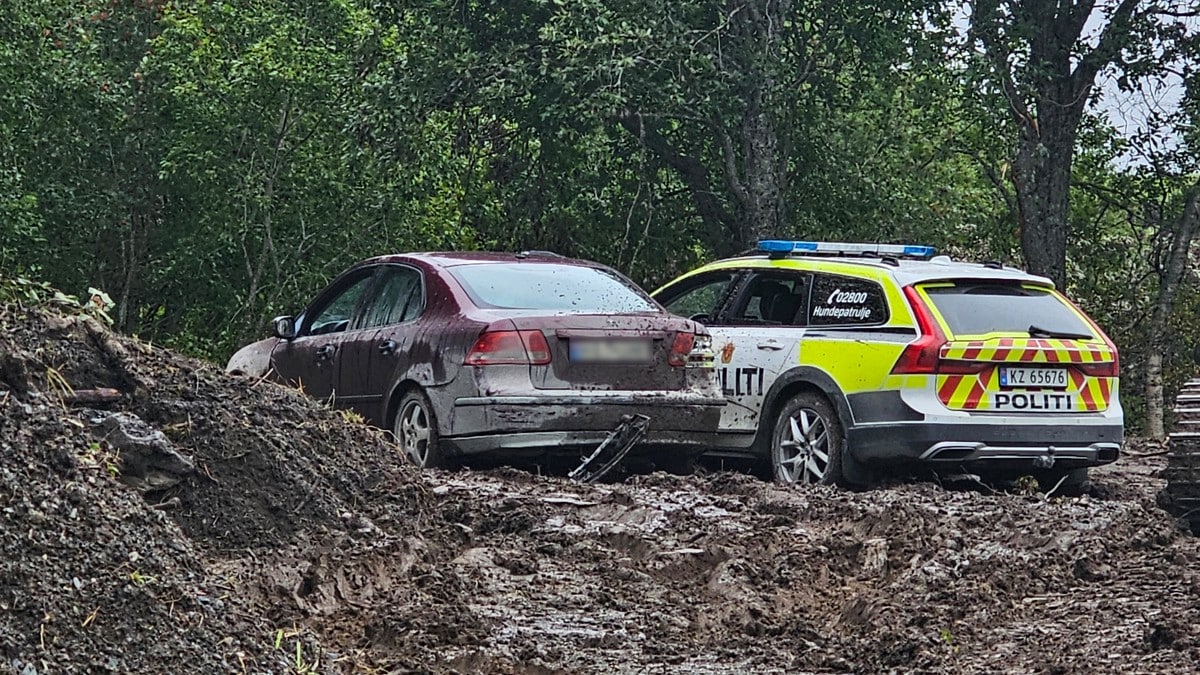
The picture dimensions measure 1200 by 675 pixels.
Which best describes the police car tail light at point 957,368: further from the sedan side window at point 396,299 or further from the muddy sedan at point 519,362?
the sedan side window at point 396,299

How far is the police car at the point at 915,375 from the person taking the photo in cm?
1006

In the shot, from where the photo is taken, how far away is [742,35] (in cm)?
1962

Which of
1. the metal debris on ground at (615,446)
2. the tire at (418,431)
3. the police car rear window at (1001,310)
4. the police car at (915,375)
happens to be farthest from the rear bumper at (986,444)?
the tire at (418,431)

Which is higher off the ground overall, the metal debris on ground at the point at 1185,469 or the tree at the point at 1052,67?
the tree at the point at 1052,67

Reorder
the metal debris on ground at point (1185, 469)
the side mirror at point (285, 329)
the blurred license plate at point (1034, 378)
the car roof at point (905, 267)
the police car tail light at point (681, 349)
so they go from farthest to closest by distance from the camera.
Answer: the side mirror at point (285, 329) < the car roof at point (905, 267) < the police car tail light at point (681, 349) < the blurred license plate at point (1034, 378) < the metal debris on ground at point (1185, 469)

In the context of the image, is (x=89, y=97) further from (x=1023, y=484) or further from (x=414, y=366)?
(x=1023, y=484)

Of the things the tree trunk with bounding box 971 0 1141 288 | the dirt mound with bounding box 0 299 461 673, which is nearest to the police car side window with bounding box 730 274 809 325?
the dirt mound with bounding box 0 299 461 673

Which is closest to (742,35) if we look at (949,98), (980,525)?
(949,98)

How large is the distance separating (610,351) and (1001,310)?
237cm

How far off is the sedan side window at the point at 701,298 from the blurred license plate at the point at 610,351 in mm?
1606

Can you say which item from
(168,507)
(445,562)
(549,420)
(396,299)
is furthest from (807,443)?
(168,507)

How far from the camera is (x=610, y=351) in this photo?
1007cm

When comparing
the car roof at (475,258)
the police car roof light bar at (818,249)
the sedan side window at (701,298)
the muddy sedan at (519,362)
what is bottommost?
the muddy sedan at (519,362)

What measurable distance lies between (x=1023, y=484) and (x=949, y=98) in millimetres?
10497
